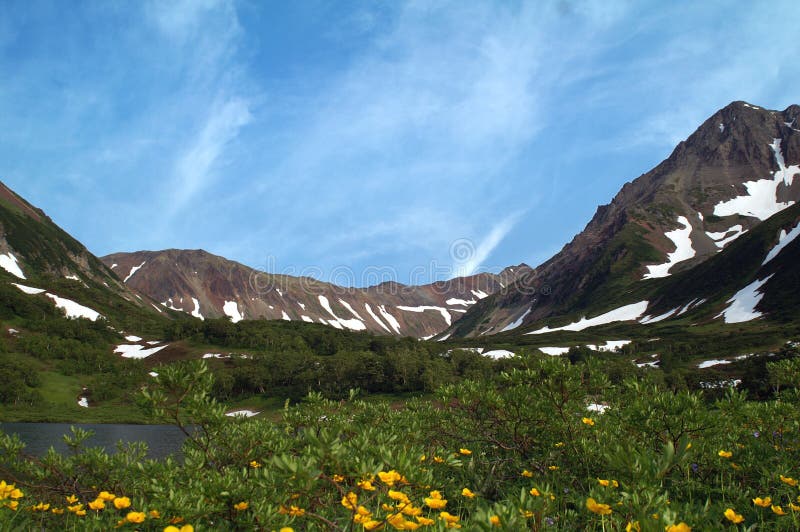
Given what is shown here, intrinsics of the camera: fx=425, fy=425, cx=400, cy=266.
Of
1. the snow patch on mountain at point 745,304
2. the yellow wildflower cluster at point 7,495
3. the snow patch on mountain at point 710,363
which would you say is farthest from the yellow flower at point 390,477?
the snow patch on mountain at point 745,304

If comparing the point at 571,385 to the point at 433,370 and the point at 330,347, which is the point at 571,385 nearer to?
the point at 433,370

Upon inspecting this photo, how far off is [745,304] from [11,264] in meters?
258

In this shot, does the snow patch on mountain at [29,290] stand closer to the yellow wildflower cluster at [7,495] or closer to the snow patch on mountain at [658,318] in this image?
the yellow wildflower cluster at [7,495]

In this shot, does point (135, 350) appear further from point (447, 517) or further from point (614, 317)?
point (614, 317)

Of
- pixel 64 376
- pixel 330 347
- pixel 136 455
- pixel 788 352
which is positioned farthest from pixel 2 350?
Result: pixel 788 352

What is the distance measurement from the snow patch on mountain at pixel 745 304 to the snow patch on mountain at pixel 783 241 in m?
12.1

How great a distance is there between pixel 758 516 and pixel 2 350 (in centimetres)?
13503

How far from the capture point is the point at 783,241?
433ft

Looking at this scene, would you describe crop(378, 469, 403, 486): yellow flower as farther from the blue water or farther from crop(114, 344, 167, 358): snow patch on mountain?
crop(114, 344, 167, 358): snow patch on mountain

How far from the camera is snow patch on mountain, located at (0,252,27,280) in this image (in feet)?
549

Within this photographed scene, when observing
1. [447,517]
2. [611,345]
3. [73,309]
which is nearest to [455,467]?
[447,517]

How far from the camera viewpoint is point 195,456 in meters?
6.44

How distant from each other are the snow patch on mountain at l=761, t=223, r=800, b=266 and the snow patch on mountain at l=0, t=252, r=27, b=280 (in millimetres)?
262638

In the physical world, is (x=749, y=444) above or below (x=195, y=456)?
below
